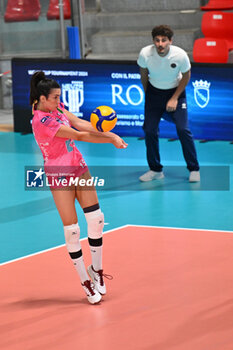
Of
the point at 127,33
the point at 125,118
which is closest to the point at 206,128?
the point at 125,118

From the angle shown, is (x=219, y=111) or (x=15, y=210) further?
(x=219, y=111)

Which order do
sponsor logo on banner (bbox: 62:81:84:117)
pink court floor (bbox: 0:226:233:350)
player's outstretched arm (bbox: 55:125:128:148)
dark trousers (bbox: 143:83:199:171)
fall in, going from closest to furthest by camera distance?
pink court floor (bbox: 0:226:233:350), player's outstretched arm (bbox: 55:125:128:148), dark trousers (bbox: 143:83:199:171), sponsor logo on banner (bbox: 62:81:84:117)

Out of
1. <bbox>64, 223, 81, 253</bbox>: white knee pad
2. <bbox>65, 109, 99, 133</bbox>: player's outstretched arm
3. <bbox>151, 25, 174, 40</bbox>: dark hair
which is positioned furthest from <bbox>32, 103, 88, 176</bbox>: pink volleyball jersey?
<bbox>151, 25, 174, 40</bbox>: dark hair

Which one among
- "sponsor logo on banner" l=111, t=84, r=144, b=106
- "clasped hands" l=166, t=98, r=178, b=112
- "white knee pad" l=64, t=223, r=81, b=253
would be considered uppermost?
"clasped hands" l=166, t=98, r=178, b=112

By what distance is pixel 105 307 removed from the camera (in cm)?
704

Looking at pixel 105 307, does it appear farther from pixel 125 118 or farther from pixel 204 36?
pixel 204 36

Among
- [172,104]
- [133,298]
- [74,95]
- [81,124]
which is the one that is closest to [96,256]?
[133,298]

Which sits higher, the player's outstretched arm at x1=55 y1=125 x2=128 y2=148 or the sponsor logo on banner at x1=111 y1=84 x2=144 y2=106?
the player's outstretched arm at x1=55 y1=125 x2=128 y2=148

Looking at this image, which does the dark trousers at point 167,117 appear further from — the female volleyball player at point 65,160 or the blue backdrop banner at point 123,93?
the female volleyball player at point 65,160

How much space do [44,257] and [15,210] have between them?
234cm

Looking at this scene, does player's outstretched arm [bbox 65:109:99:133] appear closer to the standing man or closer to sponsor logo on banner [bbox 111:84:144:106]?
the standing man

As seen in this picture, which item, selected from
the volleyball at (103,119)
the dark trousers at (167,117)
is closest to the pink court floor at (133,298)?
the volleyball at (103,119)

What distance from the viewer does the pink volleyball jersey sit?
693 cm

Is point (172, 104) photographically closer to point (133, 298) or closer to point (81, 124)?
point (81, 124)
